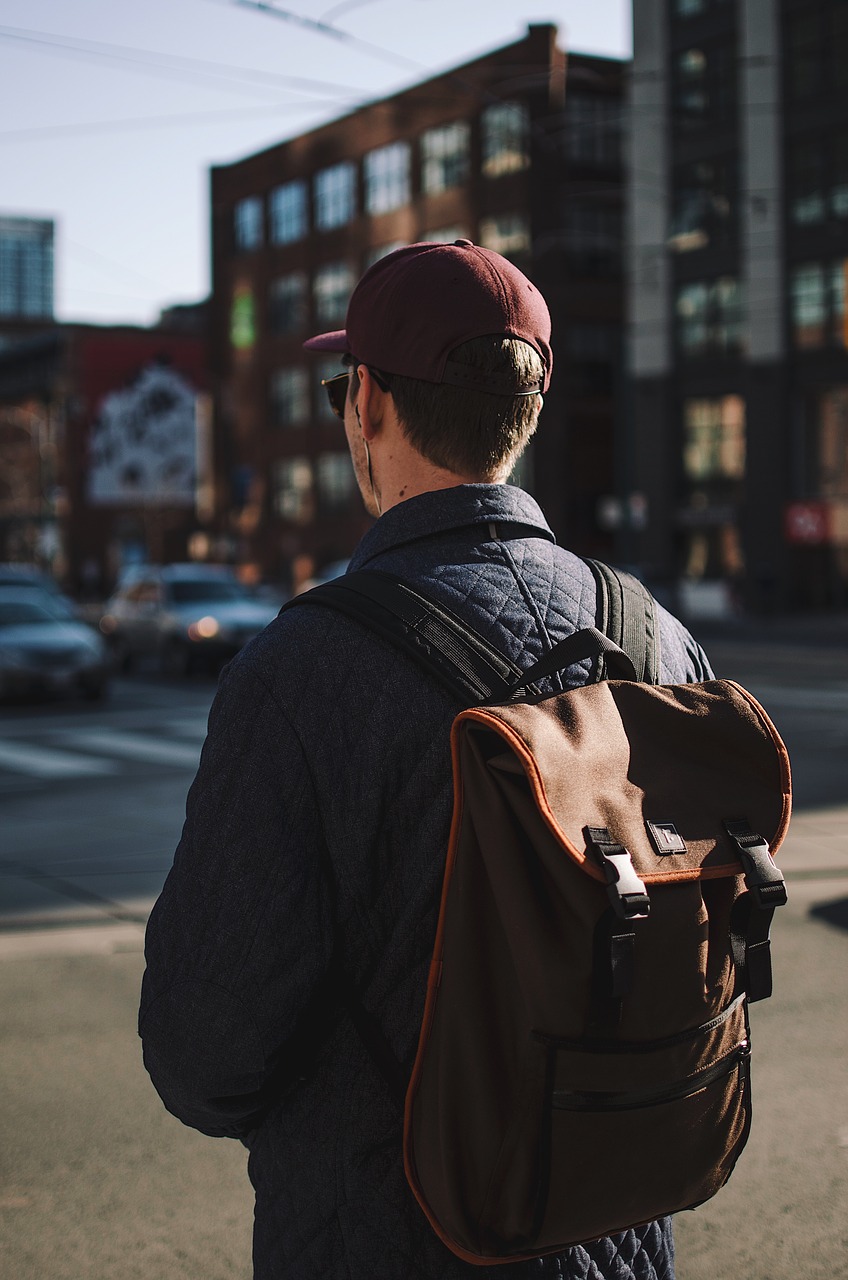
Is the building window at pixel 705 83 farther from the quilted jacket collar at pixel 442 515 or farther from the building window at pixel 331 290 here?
the quilted jacket collar at pixel 442 515

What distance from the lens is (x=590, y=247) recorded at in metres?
50.1

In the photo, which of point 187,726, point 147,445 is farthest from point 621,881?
Answer: point 147,445

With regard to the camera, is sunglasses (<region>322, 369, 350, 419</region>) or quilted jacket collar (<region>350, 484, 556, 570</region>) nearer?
quilted jacket collar (<region>350, 484, 556, 570</region>)

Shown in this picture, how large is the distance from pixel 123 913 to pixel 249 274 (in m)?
58.8

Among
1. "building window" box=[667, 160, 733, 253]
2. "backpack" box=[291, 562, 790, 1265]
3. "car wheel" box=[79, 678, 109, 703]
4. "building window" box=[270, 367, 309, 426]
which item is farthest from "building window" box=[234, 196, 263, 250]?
"backpack" box=[291, 562, 790, 1265]

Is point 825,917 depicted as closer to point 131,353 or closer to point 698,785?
point 698,785

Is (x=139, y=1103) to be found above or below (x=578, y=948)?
below

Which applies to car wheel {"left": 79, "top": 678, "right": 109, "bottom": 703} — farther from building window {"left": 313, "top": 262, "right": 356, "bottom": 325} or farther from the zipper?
building window {"left": 313, "top": 262, "right": 356, "bottom": 325}

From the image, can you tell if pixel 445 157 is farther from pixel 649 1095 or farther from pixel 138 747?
pixel 649 1095

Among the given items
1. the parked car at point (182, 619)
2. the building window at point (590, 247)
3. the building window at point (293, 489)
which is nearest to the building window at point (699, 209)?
the building window at point (590, 247)

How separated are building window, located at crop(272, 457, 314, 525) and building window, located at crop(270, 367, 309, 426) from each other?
179 cm

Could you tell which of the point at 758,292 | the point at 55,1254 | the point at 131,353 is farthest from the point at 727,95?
the point at 55,1254

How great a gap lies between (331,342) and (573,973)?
0.99 meters

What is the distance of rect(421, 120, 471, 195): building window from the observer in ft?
166
